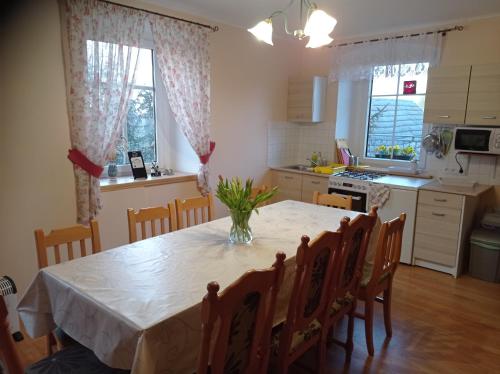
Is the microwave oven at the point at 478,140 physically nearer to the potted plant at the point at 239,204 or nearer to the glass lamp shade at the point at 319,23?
the glass lamp shade at the point at 319,23

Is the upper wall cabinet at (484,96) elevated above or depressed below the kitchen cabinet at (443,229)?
above

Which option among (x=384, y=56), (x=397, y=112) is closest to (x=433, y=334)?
(x=397, y=112)

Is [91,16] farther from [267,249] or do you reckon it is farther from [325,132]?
[325,132]

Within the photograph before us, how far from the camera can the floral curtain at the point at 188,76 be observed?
3.20m

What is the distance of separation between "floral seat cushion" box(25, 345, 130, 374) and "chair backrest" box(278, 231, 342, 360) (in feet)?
2.26

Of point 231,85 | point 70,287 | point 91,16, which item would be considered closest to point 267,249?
point 70,287

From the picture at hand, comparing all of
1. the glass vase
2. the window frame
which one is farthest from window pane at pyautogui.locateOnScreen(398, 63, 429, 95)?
the glass vase

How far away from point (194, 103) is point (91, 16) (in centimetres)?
110

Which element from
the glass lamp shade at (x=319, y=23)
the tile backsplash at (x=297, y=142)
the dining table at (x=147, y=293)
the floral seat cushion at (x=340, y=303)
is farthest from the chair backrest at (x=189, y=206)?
the tile backsplash at (x=297, y=142)

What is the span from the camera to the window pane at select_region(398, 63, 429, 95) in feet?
Answer: 12.7

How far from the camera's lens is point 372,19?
142 inches

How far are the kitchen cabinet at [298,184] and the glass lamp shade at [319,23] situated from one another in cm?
228

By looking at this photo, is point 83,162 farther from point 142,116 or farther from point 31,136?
point 142,116

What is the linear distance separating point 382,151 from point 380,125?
0.32 m
